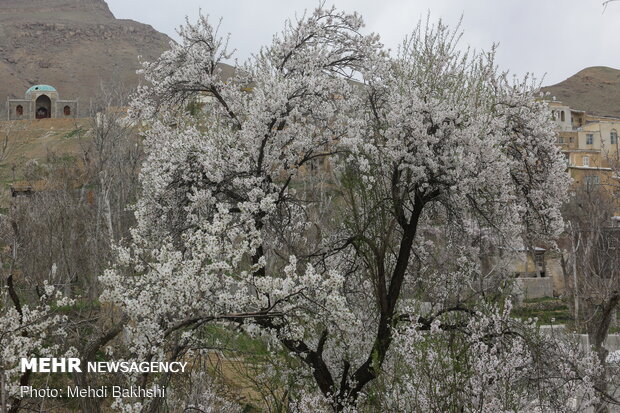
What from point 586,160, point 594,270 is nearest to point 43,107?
point 586,160

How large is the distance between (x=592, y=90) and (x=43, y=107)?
10993cm

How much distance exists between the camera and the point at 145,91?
11.8m

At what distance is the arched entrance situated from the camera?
275 feet

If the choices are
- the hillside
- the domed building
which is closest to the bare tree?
the domed building

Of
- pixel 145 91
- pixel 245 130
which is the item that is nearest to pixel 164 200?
pixel 245 130

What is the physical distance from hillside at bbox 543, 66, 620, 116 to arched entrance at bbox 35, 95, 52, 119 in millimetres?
88756

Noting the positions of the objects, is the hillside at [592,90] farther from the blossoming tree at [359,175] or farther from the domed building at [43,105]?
the blossoming tree at [359,175]

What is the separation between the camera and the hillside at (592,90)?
134887 millimetres

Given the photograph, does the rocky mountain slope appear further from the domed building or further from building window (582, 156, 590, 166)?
building window (582, 156, 590, 166)

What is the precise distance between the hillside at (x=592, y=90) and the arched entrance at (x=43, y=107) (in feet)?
291

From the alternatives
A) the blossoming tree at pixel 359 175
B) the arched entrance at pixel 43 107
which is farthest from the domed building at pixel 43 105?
the blossoming tree at pixel 359 175

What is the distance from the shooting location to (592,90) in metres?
147

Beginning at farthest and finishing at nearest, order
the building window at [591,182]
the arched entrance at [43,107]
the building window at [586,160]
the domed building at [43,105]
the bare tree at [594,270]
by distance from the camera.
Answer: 1. the arched entrance at [43,107]
2. the domed building at [43,105]
3. the building window at [586,160]
4. the building window at [591,182]
5. the bare tree at [594,270]

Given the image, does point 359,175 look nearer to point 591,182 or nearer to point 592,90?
point 591,182
